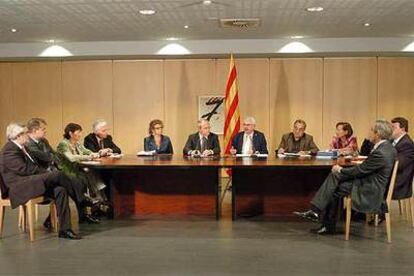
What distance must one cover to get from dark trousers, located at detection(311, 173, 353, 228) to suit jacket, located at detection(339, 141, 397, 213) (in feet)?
0.43

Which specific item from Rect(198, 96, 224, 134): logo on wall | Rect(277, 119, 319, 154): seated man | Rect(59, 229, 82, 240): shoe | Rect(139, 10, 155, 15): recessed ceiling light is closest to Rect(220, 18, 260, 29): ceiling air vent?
Rect(139, 10, 155, 15): recessed ceiling light

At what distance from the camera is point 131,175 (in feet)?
21.4

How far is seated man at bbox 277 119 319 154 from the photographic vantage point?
7250mm

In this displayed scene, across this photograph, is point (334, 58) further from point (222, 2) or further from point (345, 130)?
point (222, 2)

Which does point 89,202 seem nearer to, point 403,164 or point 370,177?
point 370,177

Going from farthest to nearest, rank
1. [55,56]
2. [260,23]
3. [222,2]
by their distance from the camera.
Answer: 1. [55,56]
2. [260,23]
3. [222,2]

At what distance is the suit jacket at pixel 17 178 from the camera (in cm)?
522

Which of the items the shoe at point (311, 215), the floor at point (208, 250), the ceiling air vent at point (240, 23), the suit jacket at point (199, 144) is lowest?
the floor at point (208, 250)

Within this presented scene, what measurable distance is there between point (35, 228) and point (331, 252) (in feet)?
11.1

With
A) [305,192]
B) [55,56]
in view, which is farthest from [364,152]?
[55,56]

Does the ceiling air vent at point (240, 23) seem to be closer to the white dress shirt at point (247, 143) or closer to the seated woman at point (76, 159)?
the white dress shirt at point (247, 143)

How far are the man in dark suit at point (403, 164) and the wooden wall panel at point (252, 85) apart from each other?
4.43 metres

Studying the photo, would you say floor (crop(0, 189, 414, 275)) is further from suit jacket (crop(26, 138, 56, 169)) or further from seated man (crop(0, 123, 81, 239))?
suit jacket (crop(26, 138, 56, 169))

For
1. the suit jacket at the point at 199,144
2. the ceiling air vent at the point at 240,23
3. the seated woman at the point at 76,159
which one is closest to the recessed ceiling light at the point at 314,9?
the ceiling air vent at the point at 240,23
